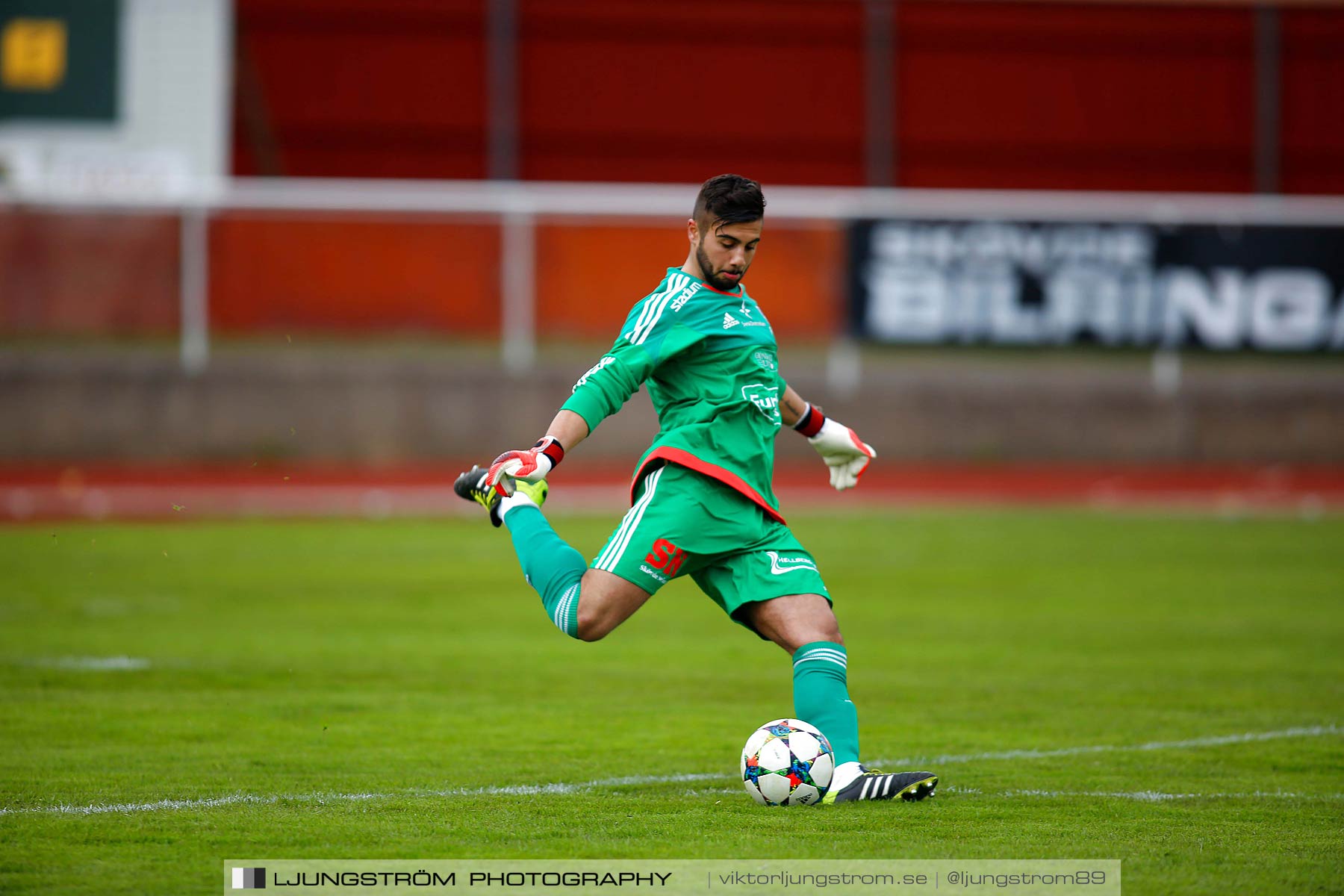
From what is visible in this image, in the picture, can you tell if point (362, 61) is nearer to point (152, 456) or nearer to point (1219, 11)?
point (152, 456)

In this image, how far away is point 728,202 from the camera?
5.62 m

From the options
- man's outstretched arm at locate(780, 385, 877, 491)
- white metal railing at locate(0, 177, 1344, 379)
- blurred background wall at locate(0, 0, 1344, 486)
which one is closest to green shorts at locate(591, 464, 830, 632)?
man's outstretched arm at locate(780, 385, 877, 491)

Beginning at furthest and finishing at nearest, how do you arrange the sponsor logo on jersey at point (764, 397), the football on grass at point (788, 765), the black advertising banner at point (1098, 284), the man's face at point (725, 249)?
the black advertising banner at point (1098, 284)
the sponsor logo on jersey at point (764, 397)
the man's face at point (725, 249)
the football on grass at point (788, 765)

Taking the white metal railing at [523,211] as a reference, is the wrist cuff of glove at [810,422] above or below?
below

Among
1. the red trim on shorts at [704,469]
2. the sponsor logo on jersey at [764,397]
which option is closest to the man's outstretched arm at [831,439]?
the sponsor logo on jersey at [764,397]

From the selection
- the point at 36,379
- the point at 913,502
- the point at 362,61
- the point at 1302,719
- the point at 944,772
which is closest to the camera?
the point at 944,772

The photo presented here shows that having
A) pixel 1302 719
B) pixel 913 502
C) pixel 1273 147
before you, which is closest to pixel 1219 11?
pixel 1273 147

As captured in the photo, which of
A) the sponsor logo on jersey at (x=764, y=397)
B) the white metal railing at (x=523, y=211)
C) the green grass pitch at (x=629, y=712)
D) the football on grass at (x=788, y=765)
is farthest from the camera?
the white metal railing at (x=523, y=211)

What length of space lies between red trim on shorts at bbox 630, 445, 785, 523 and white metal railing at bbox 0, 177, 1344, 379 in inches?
582

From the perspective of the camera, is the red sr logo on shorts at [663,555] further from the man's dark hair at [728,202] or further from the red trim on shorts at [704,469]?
the man's dark hair at [728,202]

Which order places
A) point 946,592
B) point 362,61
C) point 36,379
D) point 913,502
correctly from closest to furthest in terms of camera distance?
1. point 946,592
2. point 913,502
3. point 36,379
4. point 362,61

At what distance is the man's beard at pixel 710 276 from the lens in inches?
227

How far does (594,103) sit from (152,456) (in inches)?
572

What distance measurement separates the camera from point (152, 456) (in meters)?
20.1
